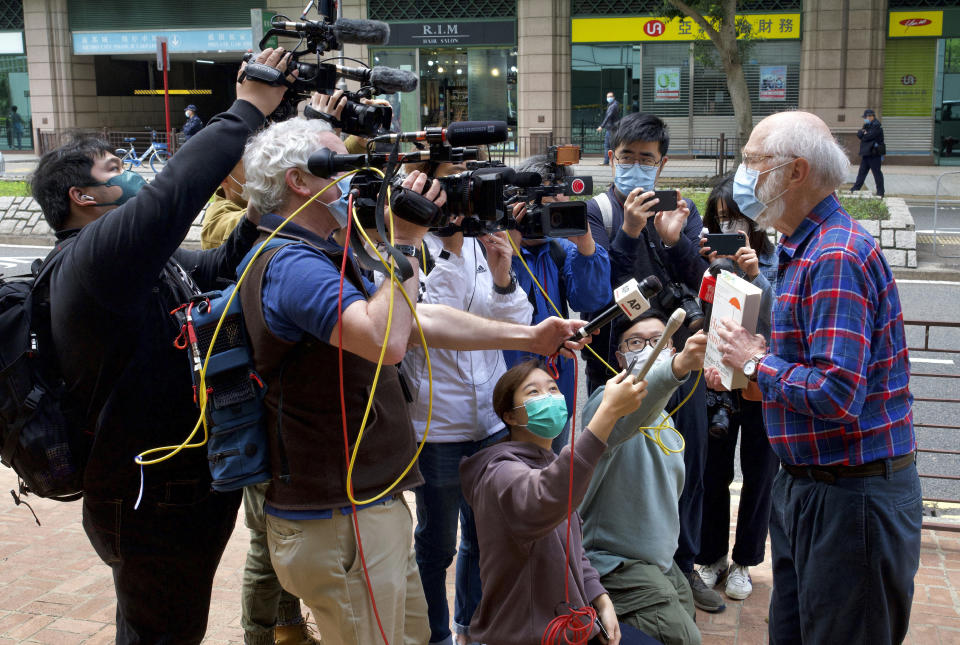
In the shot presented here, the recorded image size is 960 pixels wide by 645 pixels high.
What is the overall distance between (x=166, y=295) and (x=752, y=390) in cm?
228

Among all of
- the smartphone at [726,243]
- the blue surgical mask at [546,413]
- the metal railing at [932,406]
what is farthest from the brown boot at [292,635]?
the metal railing at [932,406]

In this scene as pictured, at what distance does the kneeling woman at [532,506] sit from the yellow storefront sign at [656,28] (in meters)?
22.7

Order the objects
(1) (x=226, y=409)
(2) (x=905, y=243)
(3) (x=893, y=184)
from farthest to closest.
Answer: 1. (3) (x=893, y=184)
2. (2) (x=905, y=243)
3. (1) (x=226, y=409)

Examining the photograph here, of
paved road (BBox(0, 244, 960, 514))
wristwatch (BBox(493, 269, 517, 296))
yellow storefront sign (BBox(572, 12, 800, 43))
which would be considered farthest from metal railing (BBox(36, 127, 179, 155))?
wristwatch (BBox(493, 269, 517, 296))

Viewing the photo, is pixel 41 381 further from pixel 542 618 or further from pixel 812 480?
pixel 812 480

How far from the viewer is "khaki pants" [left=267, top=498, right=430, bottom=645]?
8.85 feet

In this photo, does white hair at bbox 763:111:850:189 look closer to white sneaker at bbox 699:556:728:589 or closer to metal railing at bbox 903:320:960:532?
metal railing at bbox 903:320:960:532

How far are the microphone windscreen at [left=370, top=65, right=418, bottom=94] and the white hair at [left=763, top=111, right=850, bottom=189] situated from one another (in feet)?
4.54

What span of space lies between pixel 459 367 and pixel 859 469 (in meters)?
1.52

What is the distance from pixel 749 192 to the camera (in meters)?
3.03

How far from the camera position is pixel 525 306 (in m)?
3.76

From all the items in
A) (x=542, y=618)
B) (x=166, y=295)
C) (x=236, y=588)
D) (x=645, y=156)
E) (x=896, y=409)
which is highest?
(x=645, y=156)

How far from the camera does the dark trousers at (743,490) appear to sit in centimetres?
427

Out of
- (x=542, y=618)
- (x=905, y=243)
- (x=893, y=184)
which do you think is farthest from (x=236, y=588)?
(x=893, y=184)
